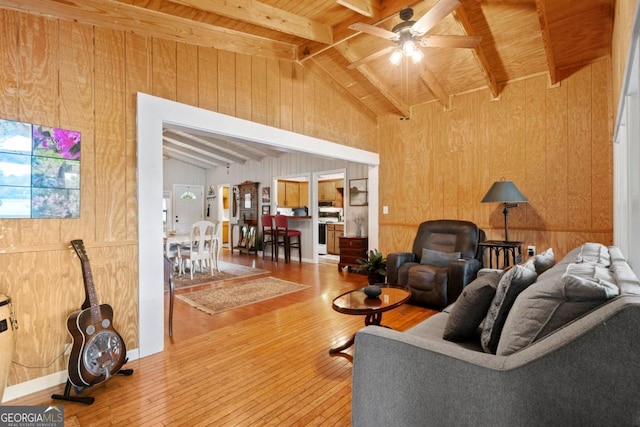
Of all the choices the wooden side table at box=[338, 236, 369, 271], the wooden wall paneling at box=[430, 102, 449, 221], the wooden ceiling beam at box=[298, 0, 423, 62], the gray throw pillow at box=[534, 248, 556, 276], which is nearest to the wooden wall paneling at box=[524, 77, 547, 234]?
the wooden wall paneling at box=[430, 102, 449, 221]

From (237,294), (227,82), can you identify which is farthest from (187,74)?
(237,294)

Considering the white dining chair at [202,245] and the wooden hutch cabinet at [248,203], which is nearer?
the white dining chair at [202,245]

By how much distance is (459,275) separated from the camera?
337 centimetres

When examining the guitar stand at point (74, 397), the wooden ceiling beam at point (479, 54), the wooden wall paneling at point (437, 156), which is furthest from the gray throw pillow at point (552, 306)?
the wooden wall paneling at point (437, 156)

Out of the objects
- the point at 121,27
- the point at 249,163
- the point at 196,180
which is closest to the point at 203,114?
the point at 121,27

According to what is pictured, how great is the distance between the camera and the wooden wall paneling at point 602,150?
3609 mm

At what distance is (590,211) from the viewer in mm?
3742

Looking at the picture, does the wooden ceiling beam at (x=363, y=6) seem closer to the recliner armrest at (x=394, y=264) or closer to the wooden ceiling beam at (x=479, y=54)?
the wooden ceiling beam at (x=479, y=54)

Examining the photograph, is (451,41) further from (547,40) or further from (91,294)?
(91,294)

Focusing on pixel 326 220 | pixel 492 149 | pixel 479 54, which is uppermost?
pixel 479 54

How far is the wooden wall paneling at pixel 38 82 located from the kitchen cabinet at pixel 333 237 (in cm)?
621

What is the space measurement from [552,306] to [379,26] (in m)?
3.28

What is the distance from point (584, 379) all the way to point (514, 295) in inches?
23.3

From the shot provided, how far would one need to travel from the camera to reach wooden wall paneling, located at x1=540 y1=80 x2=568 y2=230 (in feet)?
12.8
